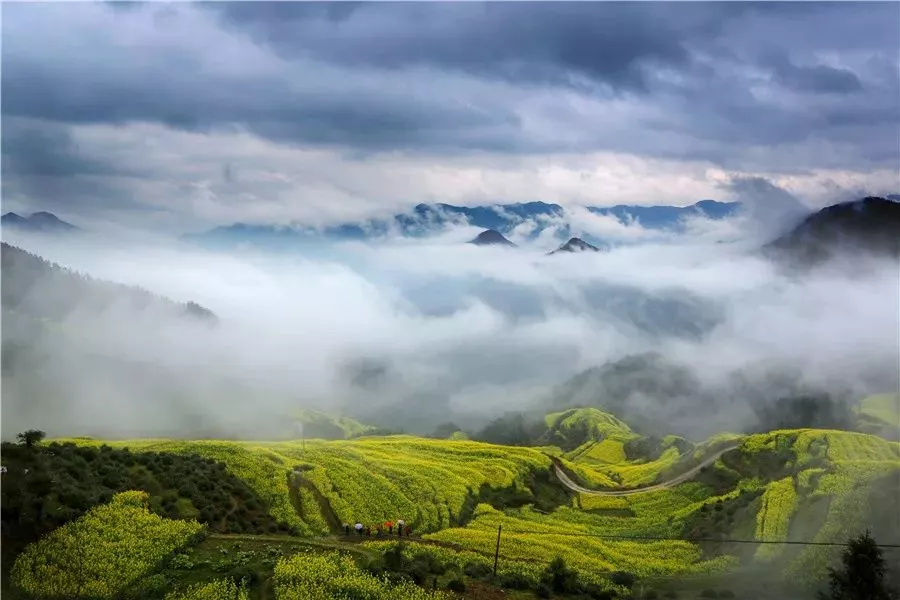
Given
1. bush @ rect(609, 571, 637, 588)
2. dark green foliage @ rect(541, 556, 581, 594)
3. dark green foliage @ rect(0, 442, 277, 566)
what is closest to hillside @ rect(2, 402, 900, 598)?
dark green foliage @ rect(0, 442, 277, 566)

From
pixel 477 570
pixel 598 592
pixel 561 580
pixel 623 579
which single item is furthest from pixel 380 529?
pixel 623 579

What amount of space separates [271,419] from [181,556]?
373 feet

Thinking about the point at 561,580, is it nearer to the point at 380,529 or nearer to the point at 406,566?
the point at 406,566

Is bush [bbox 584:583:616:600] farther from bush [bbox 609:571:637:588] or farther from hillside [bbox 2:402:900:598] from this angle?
bush [bbox 609:571:637:588]

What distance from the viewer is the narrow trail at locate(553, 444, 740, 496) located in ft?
341

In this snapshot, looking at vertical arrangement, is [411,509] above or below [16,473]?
below

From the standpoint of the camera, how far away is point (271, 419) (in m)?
162

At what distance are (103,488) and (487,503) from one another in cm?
4190

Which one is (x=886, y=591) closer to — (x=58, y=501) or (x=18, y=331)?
(x=58, y=501)

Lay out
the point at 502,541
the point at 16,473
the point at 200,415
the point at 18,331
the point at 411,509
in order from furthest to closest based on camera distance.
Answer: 1. the point at 18,331
2. the point at 200,415
3. the point at 411,509
4. the point at 502,541
5. the point at 16,473

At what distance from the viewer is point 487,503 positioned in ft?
273

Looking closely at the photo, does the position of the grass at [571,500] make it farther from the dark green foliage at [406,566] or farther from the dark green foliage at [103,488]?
the dark green foliage at [406,566]

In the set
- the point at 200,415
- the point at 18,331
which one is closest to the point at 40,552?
the point at 200,415

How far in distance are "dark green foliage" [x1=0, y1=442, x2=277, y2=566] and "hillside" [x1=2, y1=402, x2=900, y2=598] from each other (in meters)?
0.15
